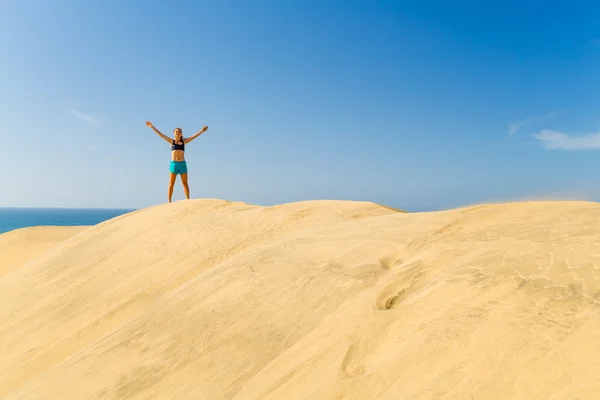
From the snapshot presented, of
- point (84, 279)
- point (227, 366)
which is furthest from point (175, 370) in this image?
point (84, 279)

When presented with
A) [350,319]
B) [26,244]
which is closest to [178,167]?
[26,244]

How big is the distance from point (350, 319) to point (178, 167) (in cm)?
681

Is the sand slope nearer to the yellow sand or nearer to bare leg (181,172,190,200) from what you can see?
bare leg (181,172,190,200)

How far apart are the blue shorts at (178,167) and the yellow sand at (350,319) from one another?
4.18m

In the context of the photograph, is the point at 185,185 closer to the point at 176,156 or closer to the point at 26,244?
the point at 176,156

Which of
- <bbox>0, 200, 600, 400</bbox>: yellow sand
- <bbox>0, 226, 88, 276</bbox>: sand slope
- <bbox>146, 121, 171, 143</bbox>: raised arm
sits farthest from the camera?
<bbox>0, 226, 88, 276</bbox>: sand slope

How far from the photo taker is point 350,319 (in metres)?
1.98

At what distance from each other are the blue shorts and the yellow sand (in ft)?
13.7

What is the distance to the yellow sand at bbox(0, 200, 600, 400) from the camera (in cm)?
141

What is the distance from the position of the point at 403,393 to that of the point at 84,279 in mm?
4132

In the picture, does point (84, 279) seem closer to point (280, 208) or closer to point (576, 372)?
point (280, 208)

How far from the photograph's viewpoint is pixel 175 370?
Result: 2.06 m

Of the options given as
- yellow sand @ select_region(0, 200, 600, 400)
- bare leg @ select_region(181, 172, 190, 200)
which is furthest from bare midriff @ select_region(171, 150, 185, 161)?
yellow sand @ select_region(0, 200, 600, 400)

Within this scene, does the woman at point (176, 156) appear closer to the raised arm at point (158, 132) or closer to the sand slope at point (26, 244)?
the raised arm at point (158, 132)
